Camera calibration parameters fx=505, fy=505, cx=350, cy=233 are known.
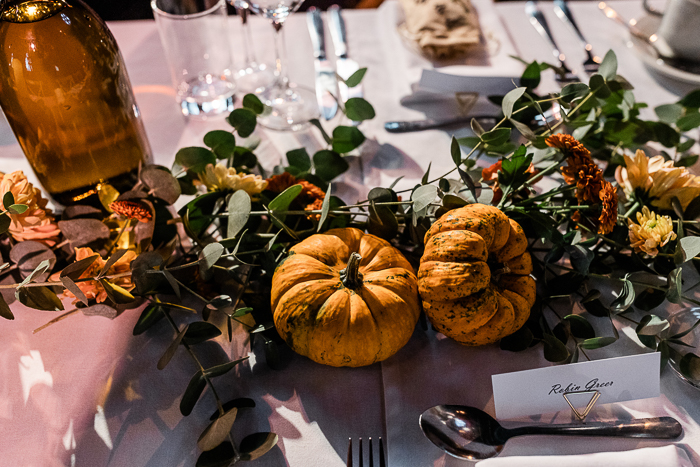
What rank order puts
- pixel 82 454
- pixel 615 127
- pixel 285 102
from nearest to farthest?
pixel 82 454
pixel 615 127
pixel 285 102

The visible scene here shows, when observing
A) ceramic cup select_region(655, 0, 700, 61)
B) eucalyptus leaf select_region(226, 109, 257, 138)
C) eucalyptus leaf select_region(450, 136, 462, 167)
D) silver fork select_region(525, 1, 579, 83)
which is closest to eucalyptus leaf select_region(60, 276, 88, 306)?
eucalyptus leaf select_region(226, 109, 257, 138)

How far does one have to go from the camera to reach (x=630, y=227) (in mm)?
591

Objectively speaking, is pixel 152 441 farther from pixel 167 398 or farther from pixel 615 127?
pixel 615 127

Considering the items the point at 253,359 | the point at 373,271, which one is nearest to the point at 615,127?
the point at 373,271

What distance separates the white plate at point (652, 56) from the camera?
1.03 meters

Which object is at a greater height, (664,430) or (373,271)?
(373,271)

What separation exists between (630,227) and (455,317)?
0.80 feet

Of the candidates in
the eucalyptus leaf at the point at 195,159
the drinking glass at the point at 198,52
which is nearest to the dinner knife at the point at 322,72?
the drinking glass at the point at 198,52

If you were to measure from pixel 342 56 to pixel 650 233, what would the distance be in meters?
0.75

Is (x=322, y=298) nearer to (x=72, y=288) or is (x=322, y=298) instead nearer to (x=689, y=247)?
(x=72, y=288)

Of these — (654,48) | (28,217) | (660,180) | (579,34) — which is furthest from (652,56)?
(28,217)

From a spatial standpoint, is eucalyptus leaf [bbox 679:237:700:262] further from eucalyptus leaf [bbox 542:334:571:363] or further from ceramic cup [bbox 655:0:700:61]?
ceramic cup [bbox 655:0:700:61]

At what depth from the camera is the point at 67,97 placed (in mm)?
637

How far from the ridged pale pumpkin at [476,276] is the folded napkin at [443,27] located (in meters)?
0.57
